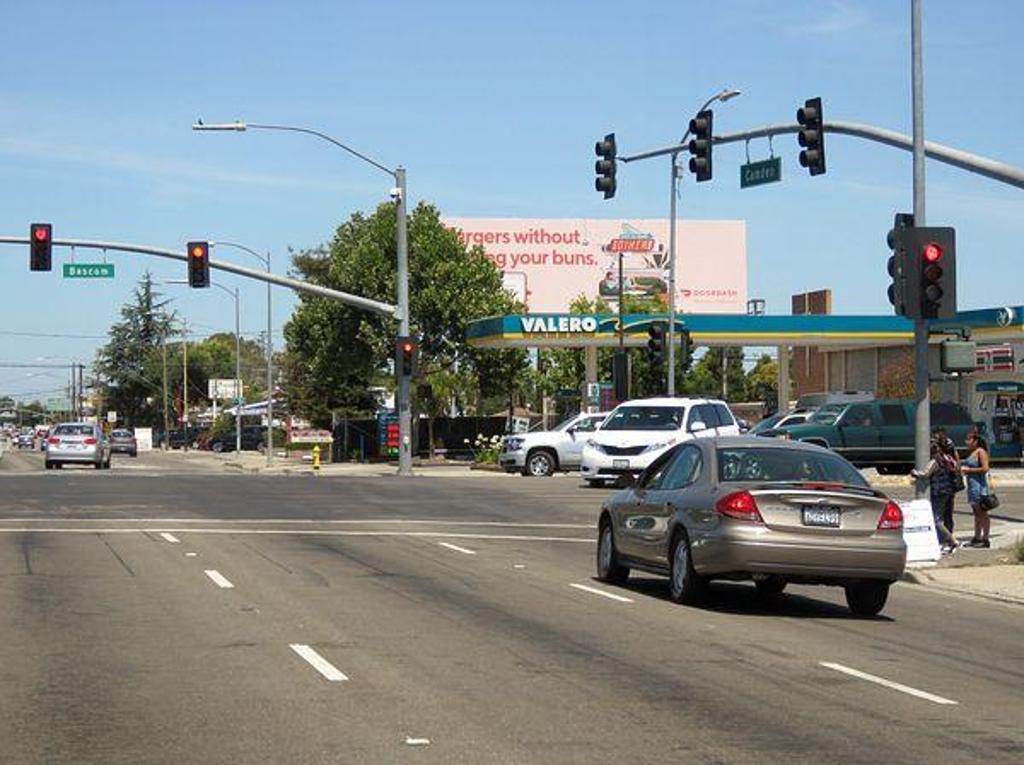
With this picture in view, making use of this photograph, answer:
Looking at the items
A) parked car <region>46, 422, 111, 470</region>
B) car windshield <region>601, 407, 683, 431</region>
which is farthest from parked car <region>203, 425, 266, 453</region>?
car windshield <region>601, 407, 683, 431</region>

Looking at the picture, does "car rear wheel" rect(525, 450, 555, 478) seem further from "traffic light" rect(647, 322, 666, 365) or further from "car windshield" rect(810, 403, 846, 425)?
"car windshield" rect(810, 403, 846, 425)

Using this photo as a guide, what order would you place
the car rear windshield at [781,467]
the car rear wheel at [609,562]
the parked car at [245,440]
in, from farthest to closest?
the parked car at [245,440] → the car rear wheel at [609,562] → the car rear windshield at [781,467]

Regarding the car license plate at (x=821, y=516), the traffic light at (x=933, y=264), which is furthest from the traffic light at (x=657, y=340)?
the car license plate at (x=821, y=516)

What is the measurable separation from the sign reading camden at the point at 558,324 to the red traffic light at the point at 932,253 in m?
34.8

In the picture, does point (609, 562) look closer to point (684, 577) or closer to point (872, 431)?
point (684, 577)

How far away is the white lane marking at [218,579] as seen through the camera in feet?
53.3

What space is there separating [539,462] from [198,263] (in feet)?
34.3

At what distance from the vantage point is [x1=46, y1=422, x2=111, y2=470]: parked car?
2077 inches

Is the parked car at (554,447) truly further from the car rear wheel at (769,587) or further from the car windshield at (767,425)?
the car rear wheel at (769,587)

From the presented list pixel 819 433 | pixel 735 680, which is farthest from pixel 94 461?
pixel 735 680

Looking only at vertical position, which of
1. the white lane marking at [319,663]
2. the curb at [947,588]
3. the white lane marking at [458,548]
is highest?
the white lane marking at [319,663]

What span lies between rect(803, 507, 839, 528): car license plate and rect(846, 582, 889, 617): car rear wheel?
88 centimetres

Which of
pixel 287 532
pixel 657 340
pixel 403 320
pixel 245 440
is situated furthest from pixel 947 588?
pixel 245 440

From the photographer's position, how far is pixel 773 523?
569 inches
